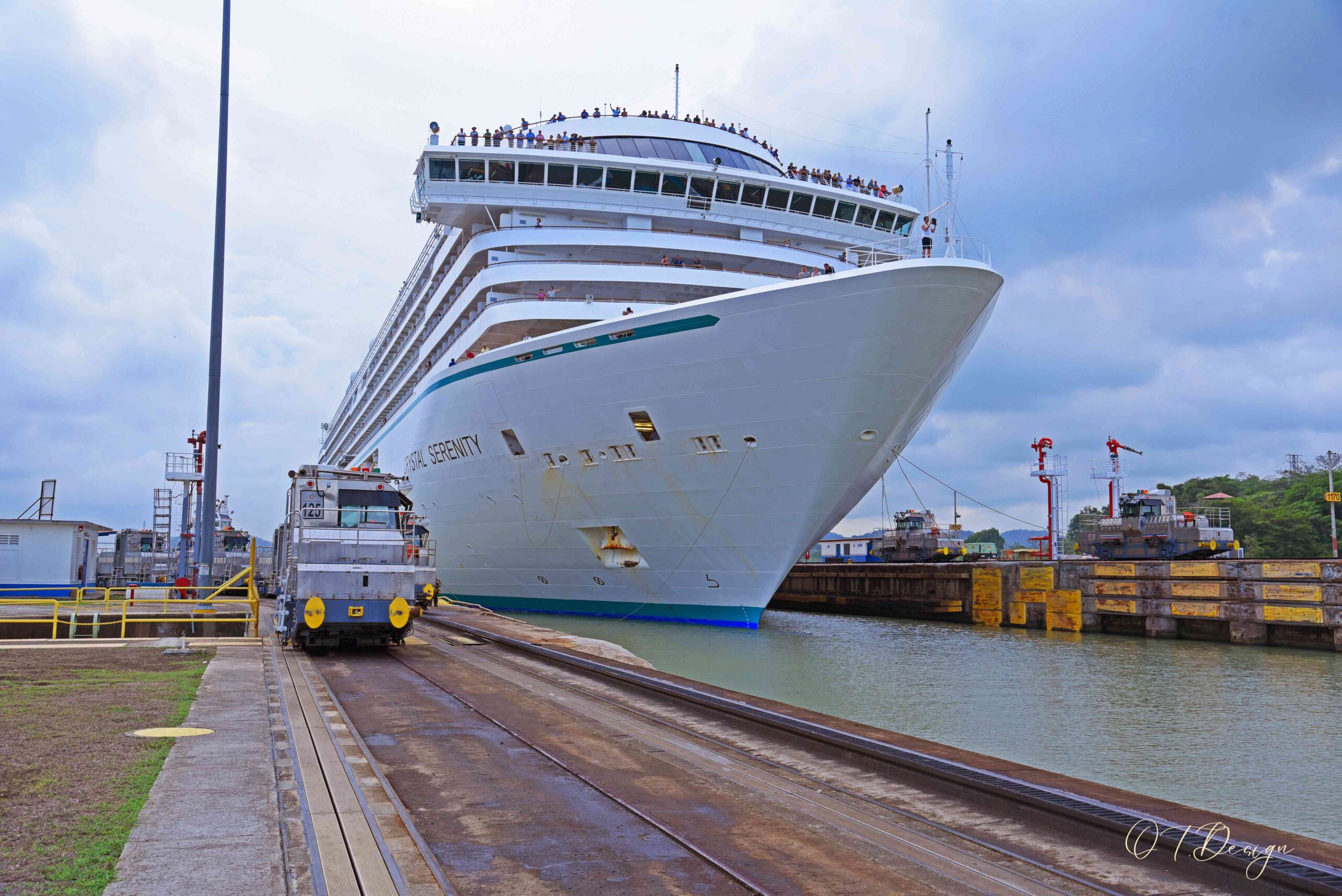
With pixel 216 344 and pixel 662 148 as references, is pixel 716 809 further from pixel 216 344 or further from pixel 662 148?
pixel 662 148

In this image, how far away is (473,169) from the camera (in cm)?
2366

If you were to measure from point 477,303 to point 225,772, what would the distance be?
19.7m

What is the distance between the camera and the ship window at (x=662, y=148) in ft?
83.7

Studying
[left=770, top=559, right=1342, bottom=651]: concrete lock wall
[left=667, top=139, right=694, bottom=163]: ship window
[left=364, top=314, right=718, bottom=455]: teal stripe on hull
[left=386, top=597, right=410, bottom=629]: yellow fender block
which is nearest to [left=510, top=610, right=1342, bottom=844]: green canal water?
[left=770, top=559, right=1342, bottom=651]: concrete lock wall

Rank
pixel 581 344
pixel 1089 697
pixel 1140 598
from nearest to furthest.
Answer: pixel 1089 697 < pixel 581 344 < pixel 1140 598

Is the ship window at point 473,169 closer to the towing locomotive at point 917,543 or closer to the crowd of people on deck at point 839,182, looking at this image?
the crowd of people on deck at point 839,182

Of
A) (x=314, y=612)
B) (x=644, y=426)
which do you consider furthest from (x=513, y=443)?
(x=314, y=612)

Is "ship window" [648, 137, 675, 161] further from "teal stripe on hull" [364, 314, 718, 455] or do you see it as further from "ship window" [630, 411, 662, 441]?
"ship window" [630, 411, 662, 441]

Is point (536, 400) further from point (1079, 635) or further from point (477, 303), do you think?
point (1079, 635)

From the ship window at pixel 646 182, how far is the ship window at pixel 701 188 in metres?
0.93

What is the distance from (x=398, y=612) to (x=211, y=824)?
8.95 m

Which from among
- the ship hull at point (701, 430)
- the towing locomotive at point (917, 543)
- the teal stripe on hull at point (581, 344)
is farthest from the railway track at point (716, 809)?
the towing locomotive at point (917, 543)

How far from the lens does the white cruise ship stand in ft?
57.1

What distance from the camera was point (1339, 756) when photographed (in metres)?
10.6
